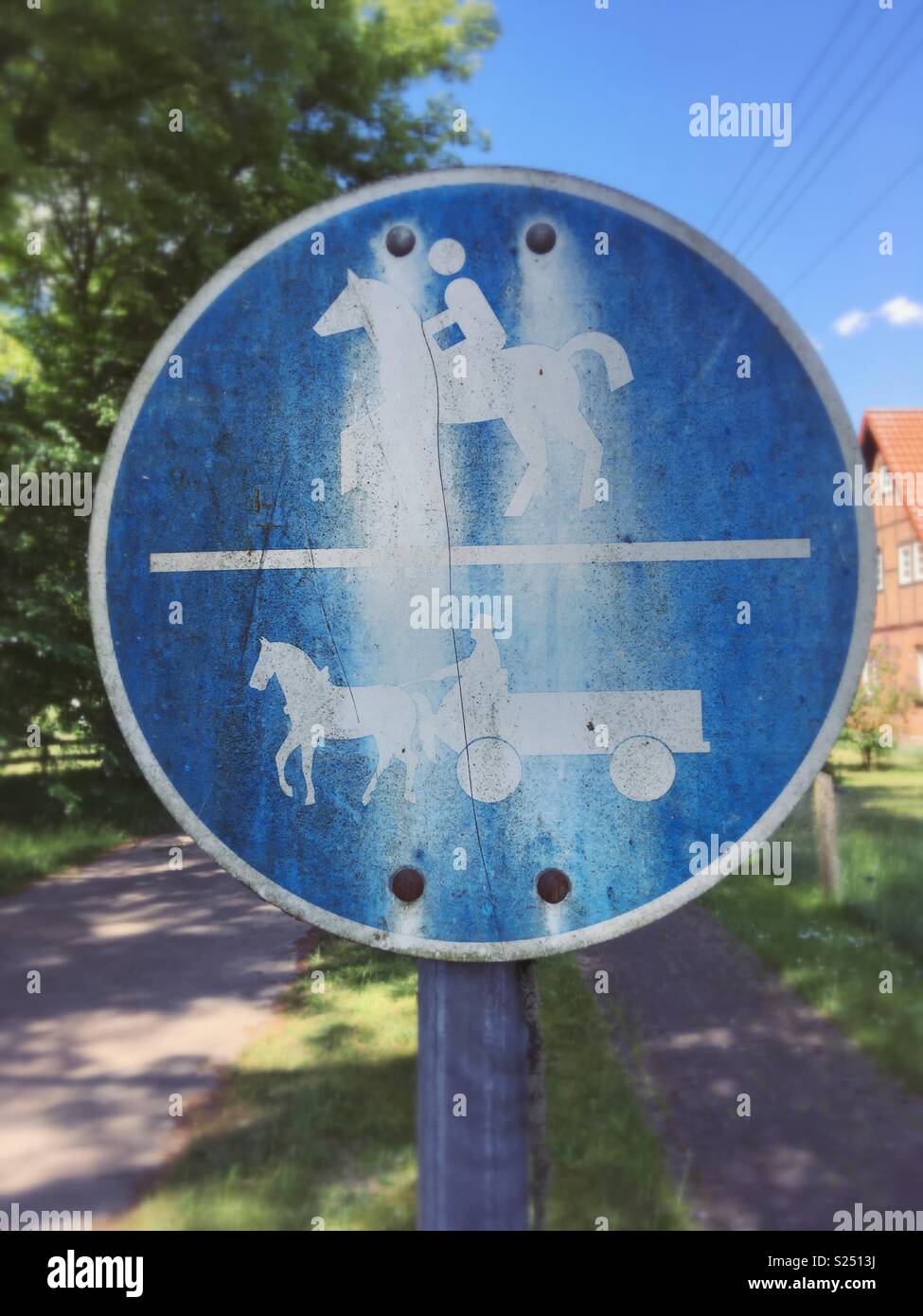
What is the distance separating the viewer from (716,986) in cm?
618

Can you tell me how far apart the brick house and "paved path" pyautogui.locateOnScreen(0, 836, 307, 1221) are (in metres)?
20.2

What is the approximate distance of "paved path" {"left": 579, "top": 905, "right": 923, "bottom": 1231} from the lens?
12.0 ft

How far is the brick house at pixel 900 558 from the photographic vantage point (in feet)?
81.0

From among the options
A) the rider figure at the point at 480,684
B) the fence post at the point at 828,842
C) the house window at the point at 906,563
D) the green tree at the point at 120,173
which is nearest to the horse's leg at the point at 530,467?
the rider figure at the point at 480,684

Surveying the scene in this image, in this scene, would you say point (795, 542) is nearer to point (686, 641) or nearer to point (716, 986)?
point (686, 641)

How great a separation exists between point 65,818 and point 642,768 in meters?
13.0

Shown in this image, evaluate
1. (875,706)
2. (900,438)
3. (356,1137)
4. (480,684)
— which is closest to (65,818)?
(356,1137)

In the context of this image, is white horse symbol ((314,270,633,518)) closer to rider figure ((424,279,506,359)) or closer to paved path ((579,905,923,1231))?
rider figure ((424,279,506,359))

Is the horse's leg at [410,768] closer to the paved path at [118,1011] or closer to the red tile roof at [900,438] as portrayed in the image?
the paved path at [118,1011]

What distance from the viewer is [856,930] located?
746 cm

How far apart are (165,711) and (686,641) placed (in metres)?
0.57

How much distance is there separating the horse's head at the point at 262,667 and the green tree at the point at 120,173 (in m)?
9.59

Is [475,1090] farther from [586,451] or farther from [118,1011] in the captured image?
[118,1011]

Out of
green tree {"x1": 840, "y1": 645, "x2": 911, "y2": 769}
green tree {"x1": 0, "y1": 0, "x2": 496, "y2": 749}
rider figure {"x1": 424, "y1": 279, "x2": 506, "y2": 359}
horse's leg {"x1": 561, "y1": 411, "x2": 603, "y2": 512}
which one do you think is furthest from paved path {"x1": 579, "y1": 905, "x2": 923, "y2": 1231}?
green tree {"x1": 840, "y1": 645, "x2": 911, "y2": 769}
